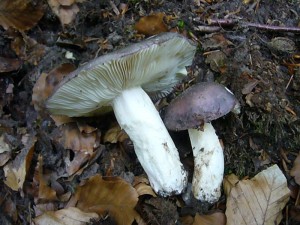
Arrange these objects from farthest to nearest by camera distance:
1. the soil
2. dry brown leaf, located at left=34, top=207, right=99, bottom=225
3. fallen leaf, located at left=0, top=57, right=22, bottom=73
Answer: fallen leaf, located at left=0, top=57, right=22, bottom=73 < the soil < dry brown leaf, located at left=34, top=207, right=99, bottom=225

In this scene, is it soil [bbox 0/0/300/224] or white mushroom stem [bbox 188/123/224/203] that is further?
soil [bbox 0/0/300/224]

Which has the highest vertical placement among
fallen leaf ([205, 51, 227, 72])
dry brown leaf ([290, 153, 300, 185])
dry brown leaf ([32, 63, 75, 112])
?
dry brown leaf ([32, 63, 75, 112])

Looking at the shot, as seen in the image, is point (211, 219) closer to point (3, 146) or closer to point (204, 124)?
point (204, 124)

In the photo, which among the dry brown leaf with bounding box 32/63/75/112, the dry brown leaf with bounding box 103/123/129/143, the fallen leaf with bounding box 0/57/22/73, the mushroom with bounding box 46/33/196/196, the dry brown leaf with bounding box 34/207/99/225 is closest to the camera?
the mushroom with bounding box 46/33/196/196

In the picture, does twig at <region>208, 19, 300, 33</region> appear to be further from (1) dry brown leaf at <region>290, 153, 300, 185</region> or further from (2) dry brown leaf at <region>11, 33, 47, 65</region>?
(2) dry brown leaf at <region>11, 33, 47, 65</region>

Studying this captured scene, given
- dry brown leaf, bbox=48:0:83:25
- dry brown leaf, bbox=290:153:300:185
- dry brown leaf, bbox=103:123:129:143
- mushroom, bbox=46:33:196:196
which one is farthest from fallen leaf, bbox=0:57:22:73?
dry brown leaf, bbox=290:153:300:185

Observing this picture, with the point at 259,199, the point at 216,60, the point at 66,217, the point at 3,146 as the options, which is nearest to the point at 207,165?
the point at 259,199
